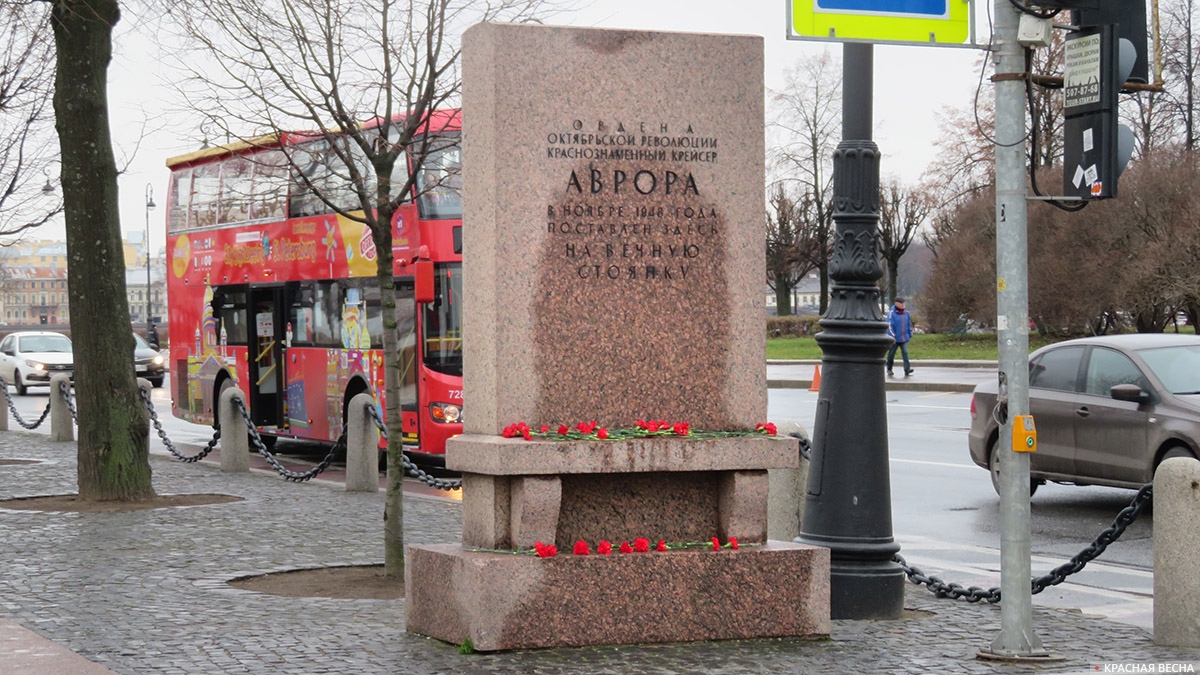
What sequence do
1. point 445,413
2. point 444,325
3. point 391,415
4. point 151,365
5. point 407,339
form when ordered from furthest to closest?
point 151,365, point 407,339, point 444,325, point 445,413, point 391,415

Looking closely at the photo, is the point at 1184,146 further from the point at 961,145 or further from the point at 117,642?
the point at 117,642

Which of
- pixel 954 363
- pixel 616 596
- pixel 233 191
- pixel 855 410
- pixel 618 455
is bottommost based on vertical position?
pixel 954 363

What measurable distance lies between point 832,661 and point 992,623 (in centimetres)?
174

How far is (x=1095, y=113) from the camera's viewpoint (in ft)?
23.3

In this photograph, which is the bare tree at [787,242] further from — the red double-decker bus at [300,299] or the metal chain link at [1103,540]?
the metal chain link at [1103,540]

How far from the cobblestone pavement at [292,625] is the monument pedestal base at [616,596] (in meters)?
0.10

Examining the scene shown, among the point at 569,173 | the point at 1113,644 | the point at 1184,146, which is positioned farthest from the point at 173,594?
the point at 1184,146

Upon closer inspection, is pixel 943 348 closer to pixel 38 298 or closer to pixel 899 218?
pixel 899 218

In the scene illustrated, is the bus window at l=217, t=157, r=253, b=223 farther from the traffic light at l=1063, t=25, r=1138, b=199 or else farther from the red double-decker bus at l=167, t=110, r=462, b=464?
the traffic light at l=1063, t=25, r=1138, b=199

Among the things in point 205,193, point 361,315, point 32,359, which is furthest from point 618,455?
point 32,359

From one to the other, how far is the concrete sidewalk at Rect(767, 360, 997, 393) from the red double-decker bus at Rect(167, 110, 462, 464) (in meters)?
13.3

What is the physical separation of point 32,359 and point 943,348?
28280mm

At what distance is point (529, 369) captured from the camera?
7699mm

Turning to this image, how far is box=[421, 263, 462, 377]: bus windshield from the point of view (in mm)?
18062
